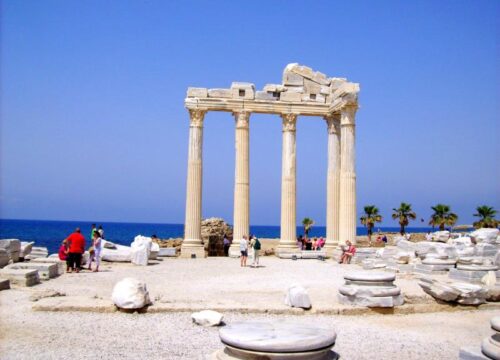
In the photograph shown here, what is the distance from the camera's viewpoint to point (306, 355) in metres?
6.79

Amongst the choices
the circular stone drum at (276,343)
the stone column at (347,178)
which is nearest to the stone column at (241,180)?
the stone column at (347,178)

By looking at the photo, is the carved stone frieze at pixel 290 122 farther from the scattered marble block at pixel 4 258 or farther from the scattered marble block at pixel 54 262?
the scattered marble block at pixel 4 258

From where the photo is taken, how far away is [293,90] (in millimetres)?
30000

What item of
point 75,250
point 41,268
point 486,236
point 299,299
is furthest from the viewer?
point 486,236

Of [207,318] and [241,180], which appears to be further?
[241,180]

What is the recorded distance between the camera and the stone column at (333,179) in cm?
2994

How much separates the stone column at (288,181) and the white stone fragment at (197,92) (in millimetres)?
4517

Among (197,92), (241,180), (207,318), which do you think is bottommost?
(207,318)

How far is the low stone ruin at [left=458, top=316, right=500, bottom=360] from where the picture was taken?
657 cm

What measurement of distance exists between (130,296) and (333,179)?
66.2 ft

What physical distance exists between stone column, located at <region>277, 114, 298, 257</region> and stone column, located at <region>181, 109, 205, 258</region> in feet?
15.2

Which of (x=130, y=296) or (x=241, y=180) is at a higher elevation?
(x=241, y=180)

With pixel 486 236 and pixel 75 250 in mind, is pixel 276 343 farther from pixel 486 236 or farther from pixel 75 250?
pixel 486 236

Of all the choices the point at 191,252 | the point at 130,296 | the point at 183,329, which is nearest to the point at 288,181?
the point at 191,252
